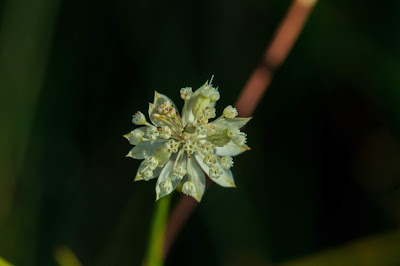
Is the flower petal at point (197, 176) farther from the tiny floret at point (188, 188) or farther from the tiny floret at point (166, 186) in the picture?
the tiny floret at point (166, 186)

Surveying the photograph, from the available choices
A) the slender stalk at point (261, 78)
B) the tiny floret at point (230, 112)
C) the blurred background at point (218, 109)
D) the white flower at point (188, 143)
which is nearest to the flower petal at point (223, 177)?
the white flower at point (188, 143)

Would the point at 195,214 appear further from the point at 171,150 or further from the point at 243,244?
the point at 171,150

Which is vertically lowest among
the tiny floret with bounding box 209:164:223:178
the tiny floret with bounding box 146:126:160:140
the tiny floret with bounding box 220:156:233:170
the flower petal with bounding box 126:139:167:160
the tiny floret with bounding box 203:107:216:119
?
the tiny floret with bounding box 209:164:223:178

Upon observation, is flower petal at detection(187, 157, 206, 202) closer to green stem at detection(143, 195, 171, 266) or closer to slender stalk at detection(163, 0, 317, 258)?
green stem at detection(143, 195, 171, 266)

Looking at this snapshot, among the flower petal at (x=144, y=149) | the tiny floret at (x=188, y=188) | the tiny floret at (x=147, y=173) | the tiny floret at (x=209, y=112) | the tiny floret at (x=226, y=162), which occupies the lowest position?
the tiny floret at (x=188, y=188)

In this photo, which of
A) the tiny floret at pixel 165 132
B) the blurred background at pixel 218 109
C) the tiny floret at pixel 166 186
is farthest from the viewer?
the blurred background at pixel 218 109

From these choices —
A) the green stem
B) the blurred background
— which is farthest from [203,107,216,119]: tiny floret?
the blurred background
